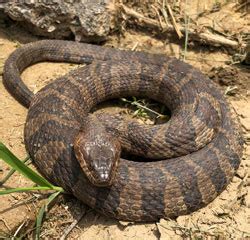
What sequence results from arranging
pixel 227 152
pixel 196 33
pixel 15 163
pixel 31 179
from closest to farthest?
pixel 15 163
pixel 31 179
pixel 227 152
pixel 196 33

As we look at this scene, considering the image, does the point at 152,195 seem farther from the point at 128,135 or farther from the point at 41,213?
the point at 41,213

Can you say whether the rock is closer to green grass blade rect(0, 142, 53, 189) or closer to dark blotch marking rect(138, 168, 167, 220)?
dark blotch marking rect(138, 168, 167, 220)

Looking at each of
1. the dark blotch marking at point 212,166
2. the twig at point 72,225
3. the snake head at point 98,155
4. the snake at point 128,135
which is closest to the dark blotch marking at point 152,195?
the snake at point 128,135

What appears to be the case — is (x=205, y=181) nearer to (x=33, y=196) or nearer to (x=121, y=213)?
(x=121, y=213)

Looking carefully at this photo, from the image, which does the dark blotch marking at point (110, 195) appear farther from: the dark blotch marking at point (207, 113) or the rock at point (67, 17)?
the rock at point (67, 17)

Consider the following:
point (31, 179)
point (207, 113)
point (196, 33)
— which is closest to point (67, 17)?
point (196, 33)

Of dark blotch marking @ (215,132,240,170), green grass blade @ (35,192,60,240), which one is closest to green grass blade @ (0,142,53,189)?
green grass blade @ (35,192,60,240)

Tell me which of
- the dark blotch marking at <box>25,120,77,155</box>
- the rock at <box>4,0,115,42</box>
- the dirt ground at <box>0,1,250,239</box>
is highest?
the rock at <box>4,0,115,42</box>
